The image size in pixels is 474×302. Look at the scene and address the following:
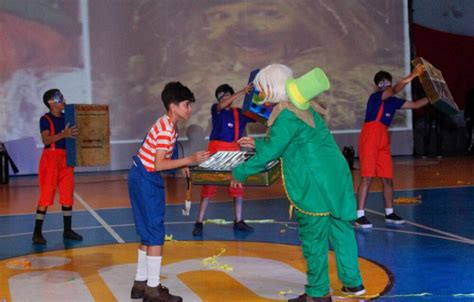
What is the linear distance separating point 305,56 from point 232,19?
2.40 metres

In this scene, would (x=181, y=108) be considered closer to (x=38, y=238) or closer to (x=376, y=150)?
(x=38, y=238)

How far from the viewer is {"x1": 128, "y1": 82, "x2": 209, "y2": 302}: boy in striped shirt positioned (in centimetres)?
604

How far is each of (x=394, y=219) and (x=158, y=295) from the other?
4781 mm

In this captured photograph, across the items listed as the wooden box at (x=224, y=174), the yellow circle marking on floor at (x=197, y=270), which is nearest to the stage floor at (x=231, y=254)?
A: the yellow circle marking on floor at (x=197, y=270)

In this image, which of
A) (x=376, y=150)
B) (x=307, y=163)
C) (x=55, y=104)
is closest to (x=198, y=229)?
(x=55, y=104)

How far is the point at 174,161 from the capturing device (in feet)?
19.5

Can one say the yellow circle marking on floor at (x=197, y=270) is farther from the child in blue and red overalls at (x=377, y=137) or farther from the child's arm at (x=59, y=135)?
the child in blue and red overalls at (x=377, y=137)

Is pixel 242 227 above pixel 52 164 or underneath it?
underneath

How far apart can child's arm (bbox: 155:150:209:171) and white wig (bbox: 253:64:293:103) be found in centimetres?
74

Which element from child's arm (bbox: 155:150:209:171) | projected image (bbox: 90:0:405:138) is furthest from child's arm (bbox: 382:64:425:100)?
projected image (bbox: 90:0:405:138)

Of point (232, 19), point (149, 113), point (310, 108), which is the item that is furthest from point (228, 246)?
point (232, 19)

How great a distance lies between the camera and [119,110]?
1920 centimetres

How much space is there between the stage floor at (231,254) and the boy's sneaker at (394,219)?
0.17 m

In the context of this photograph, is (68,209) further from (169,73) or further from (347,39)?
(347,39)
